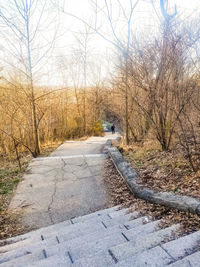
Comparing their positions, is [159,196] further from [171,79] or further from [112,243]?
[171,79]

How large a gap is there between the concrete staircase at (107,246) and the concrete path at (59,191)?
0.53 meters

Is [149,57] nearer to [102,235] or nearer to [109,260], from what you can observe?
[102,235]

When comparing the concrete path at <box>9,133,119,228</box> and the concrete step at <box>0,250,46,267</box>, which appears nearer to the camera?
the concrete step at <box>0,250,46,267</box>

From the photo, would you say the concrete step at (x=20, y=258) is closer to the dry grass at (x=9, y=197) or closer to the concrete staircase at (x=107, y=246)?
the concrete staircase at (x=107, y=246)

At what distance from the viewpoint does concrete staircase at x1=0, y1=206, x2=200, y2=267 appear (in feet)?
4.36

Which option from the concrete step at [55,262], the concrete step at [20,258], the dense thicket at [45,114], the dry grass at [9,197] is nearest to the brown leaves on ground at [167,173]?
the concrete step at [55,262]

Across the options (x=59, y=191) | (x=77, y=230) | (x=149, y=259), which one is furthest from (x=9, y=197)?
(x=149, y=259)

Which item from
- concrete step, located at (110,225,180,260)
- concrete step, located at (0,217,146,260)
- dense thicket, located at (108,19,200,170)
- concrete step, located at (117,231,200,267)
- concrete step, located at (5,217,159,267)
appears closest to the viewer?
concrete step, located at (117,231,200,267)

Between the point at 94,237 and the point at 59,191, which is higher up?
the point at 94,237

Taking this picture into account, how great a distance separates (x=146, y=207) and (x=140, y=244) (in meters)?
0.92

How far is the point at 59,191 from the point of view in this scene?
3.42 metres

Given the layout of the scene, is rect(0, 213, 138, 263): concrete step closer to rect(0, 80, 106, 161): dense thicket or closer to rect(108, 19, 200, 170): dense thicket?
rect(108, 19, 200, 170): dense thicket

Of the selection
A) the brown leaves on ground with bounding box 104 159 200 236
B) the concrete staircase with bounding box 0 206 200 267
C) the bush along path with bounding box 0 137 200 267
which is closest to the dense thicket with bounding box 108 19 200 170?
the brown leaves on ground with bounding box 104 159 200 236

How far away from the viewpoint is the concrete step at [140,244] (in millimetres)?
1434
